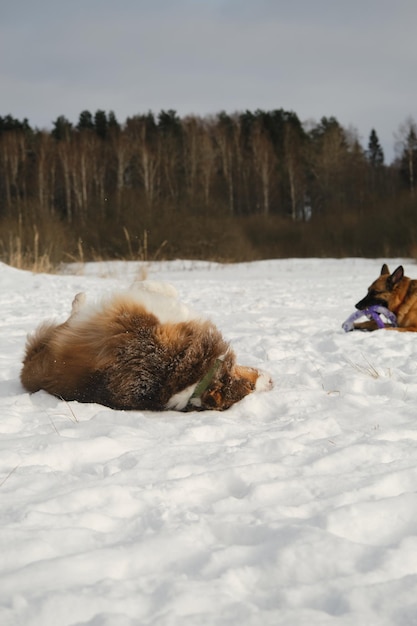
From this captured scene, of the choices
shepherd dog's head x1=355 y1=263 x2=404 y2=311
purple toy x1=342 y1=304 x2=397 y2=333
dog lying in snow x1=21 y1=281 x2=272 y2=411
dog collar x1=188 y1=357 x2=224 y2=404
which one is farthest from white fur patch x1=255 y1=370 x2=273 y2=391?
shepherd dog's head x1=355 y1=263 x2=404 y2=311

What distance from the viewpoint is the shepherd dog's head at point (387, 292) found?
6430 millimetres

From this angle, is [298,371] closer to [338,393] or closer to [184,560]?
[338,393]

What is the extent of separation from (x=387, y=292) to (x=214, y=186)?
33.6m

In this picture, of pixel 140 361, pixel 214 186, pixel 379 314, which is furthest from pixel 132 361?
pixel 214 186

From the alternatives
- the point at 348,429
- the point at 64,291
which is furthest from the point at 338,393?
the point at 64,291

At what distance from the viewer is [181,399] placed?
3059 mm

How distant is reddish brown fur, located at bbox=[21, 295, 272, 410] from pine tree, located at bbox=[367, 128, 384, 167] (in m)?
47.4

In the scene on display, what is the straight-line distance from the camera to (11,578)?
56.2 inches

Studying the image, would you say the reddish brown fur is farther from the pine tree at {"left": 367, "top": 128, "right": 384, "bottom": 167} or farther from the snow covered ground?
the pine tree at {"left": 367, "top": 128, "right": 384, "bottom": 167}

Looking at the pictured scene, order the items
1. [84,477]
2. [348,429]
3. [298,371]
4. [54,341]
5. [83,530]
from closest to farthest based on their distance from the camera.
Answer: [83,530], [84,477], [348,429], [54,341], [298,371]

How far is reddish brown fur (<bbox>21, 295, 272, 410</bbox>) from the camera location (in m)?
2.97

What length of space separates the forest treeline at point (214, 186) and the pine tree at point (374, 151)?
0.34m

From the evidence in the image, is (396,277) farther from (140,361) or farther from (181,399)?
(140,361)

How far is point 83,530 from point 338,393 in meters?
2.01
